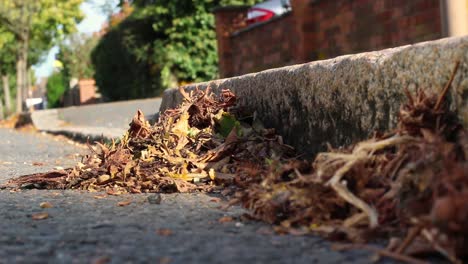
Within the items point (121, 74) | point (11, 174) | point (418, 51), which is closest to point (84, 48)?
point (121, 74)

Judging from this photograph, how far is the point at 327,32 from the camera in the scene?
9898 millimetres

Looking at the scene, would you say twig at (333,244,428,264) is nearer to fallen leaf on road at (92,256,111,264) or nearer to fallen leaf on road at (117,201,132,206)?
fallen leaf on road at (92,256,111,264)

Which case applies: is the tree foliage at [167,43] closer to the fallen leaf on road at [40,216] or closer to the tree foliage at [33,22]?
the tree foliage at [33,22]

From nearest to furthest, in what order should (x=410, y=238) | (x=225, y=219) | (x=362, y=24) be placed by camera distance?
(x=410, y=238) → (x=225, y=219) → (x=362, y=24)

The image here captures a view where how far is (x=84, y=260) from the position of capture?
7.73ft

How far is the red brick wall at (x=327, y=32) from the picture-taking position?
796 centimetres

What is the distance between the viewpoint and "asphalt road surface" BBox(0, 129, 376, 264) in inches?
92.9

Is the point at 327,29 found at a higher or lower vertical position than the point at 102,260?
higher

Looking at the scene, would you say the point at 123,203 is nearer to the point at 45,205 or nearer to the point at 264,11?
the point at 45,205

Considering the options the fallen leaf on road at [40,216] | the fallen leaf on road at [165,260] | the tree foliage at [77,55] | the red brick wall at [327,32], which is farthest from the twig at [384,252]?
the tree foliage at [77,55]

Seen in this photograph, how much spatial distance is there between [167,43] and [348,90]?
628 inches

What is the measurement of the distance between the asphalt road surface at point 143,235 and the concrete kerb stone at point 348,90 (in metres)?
0.80

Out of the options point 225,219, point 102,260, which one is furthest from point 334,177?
point 102,260

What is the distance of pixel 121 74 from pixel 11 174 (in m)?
16.8
